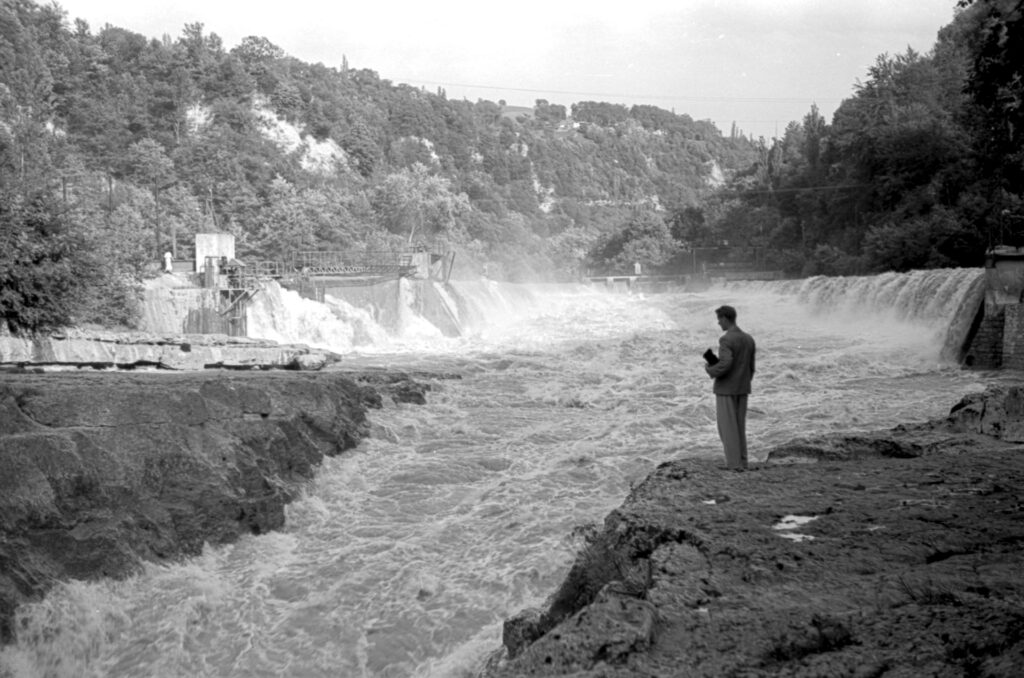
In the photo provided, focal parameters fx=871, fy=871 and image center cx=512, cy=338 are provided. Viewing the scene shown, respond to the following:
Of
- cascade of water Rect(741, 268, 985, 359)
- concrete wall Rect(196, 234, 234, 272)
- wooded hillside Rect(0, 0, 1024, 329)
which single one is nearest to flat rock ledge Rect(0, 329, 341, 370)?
wooded hillside Rect(0, 0, 1024, 329)

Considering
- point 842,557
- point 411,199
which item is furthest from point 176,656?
point 411,199

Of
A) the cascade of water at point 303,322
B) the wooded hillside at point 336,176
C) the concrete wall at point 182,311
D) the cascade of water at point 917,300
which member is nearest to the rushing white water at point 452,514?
the cascade of water at point 917,300

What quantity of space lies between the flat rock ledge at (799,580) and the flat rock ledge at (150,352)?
13024mm

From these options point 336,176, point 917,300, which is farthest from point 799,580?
point 336,176

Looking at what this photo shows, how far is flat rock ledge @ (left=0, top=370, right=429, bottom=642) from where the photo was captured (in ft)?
20.5

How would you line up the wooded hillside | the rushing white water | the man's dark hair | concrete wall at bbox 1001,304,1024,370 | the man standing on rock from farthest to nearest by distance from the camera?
the wooded hillside → concrete wall at bbox 1001,304,1024,370 → the man's dark hair → the man standing on rock → the rushing white water

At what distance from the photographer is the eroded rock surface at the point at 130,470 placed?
6.27 m

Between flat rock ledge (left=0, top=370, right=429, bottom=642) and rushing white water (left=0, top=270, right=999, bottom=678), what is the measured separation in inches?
8.7

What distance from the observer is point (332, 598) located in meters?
6.30

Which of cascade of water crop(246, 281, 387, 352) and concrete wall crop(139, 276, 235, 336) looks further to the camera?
cascade of water crop(246, 281, 387, 352)

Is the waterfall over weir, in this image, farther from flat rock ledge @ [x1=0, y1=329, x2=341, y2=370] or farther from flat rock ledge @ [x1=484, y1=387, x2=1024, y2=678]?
flat rock ledge @ [x1=484, y1=387, x2=1024, y2=678]

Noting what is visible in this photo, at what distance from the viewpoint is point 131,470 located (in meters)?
7.25

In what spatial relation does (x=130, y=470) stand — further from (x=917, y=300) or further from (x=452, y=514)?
(x=917, y=300)

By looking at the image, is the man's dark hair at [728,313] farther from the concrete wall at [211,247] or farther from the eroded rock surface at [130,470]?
the concrete wall at [211,247]
